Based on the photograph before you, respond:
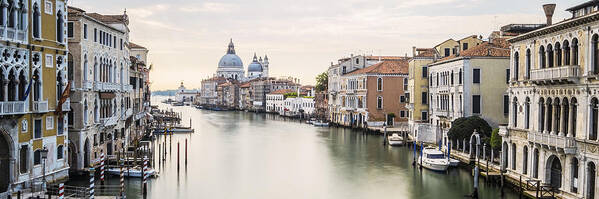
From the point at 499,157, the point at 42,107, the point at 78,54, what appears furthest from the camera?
the point at 499,157

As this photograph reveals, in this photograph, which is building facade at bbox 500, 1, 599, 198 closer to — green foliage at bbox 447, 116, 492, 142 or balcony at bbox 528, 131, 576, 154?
balcony at bbox 528, 131, 576, 154

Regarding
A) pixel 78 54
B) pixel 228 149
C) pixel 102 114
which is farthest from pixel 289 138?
pixel 78 54

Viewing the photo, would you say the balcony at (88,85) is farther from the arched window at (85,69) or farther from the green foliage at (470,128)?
the green foliage at (470,128)

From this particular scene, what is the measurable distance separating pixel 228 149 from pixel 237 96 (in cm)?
5980

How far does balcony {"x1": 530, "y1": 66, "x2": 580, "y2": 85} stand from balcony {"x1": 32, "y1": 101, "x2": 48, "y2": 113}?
1108 centimetres

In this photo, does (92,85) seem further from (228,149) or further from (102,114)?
(228,149)

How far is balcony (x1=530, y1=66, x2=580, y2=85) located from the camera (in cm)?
1145

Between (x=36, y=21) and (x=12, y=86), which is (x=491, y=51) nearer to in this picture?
(x=36, y=21)

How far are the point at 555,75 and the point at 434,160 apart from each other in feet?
22.0

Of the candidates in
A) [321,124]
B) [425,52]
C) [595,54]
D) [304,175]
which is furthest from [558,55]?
[321,124]

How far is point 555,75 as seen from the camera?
40.0ft

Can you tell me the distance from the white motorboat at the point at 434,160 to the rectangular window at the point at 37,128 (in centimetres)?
1146

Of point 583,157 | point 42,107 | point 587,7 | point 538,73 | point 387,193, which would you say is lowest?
point 387,193

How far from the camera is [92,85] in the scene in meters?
16.2
